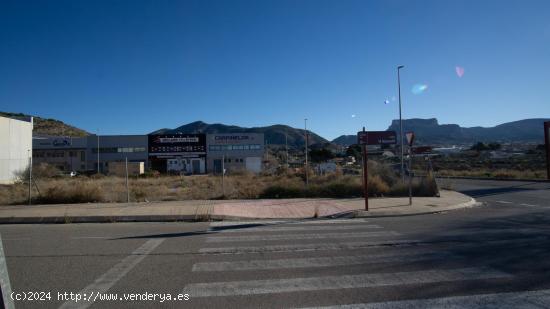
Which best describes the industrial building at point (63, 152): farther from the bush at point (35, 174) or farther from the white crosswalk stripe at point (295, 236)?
the white crosswalk stripe at point (295, 236)

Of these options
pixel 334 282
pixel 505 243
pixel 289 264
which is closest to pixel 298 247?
pixel 289 264

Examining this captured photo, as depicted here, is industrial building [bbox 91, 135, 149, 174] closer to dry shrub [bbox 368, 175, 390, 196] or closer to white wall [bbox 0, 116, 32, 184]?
white wall [bbox 0, 116, 32, 184]

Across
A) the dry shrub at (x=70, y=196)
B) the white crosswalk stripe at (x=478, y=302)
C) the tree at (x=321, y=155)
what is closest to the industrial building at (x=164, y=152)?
the tree at (x=321, y=155)

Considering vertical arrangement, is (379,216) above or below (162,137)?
below

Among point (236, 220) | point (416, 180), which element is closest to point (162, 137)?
point (416, 180)

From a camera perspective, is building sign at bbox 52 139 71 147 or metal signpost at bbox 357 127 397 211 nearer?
metal signpost at bbox 357 127 397 211

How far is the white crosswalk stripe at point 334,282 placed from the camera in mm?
5625

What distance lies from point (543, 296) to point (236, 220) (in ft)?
30.3

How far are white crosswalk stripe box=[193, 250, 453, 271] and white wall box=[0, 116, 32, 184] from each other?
3755cm

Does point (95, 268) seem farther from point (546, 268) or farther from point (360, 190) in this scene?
point (360, 190)

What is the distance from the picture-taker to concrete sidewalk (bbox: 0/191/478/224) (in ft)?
43.3

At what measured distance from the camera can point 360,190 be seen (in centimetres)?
2036

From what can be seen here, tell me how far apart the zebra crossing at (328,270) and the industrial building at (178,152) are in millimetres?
63669

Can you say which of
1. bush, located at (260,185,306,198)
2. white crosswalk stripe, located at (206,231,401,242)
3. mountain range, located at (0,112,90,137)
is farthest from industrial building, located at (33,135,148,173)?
white crosswalk stripe, located at (206,231,401,242)
